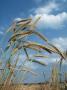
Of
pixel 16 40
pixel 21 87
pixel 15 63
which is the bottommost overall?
pixel 21 87

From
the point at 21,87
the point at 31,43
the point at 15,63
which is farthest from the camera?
the point at 21,87

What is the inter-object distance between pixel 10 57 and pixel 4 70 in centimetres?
16

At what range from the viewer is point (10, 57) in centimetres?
323

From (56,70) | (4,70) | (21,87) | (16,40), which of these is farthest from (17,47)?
(56,70)

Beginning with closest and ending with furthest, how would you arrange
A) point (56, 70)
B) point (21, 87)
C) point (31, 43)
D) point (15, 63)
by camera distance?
point (31, 43) < point (15, 63) < point (21, 87) < point (56, 70)

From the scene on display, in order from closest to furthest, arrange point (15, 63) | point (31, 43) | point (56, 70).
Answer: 1. point (31, 43)
2. point (15, 63)
3. point (56, 70)

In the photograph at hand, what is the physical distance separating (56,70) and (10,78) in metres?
1.26

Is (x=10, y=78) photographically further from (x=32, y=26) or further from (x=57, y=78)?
(x=57, y=78)

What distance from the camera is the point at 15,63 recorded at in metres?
3.40

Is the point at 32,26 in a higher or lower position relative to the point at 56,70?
higher

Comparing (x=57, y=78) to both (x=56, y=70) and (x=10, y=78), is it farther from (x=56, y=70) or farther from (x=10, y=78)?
(x=10, y=78)

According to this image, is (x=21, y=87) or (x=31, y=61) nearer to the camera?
(x=31, y=61)

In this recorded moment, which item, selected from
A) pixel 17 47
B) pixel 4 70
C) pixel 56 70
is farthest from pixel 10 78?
pixel 56 70

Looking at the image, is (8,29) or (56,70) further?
(56,70)
